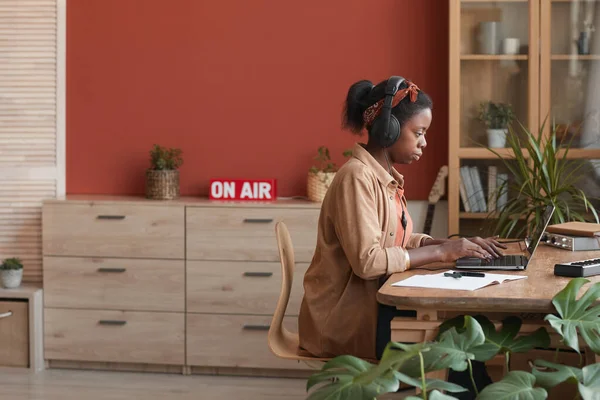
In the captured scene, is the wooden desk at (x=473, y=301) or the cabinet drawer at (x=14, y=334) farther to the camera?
the cabinet drawer at (x=14, y=334)

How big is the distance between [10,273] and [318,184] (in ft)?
5.35

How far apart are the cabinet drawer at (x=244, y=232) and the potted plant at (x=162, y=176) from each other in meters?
0.23

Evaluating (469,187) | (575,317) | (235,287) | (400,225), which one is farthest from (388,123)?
(235,287)

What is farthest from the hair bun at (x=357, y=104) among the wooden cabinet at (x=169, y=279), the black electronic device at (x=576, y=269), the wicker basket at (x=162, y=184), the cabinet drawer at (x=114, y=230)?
the wicker basket at (x=162, y=184)

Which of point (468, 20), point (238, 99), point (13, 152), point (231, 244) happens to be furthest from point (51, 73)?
point (468, 20)

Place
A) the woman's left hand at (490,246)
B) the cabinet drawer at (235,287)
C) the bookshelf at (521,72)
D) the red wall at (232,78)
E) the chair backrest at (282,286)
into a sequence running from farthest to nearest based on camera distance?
the red wall at (232,78) → the cabinet drawer at (235,287) → the bookshelf at (521,72) → the chair backrest at (282,286) → the woman's left hand at (490,246)

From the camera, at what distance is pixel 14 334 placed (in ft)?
15.4

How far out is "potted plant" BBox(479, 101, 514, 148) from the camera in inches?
176

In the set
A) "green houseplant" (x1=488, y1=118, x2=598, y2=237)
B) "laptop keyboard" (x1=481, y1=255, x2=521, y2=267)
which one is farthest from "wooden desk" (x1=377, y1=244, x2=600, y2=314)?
"green houseplant" (x1=488, y1=118, x2=598, y2=237)

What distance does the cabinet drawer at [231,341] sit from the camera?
454cm

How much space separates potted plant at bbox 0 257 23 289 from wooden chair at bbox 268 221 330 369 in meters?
1.96

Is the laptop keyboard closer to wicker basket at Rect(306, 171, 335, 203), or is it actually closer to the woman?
the woman

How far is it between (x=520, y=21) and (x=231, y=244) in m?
1.76

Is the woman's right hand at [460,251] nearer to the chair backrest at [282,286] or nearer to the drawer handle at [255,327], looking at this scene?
the chair backrest at [282,286]
